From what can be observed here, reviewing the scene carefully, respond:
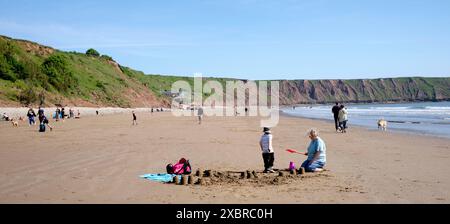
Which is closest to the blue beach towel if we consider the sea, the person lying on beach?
the person lying on beach

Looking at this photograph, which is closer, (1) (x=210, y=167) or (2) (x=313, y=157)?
(2) (x=313, y=157)

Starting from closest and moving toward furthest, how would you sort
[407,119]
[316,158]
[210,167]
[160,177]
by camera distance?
[160,177] → [316,158] → [210,167] → [407,119]

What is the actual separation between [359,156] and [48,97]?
52.3 m

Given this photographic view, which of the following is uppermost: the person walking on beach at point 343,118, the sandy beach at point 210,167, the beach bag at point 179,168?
the person walking on beach at point 343,118

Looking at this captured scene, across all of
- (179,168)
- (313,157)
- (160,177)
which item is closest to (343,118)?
(313,157)

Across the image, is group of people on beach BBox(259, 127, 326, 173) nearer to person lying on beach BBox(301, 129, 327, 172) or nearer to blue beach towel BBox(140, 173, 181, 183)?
person lying on beach BBox(301, 129, 327, 172)

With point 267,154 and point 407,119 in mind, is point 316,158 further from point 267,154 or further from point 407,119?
point 407,119

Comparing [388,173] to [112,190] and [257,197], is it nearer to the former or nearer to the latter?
[257,197]

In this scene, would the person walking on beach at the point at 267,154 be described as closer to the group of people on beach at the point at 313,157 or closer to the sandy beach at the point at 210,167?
the group of people on beach at the point at 313,157

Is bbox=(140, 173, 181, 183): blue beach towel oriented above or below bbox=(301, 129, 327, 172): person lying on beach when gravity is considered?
below

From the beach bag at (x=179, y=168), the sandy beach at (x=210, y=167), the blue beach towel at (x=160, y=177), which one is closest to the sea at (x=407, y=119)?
the sandy beach at (x=210, y=167)

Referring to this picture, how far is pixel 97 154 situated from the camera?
14.1 meters

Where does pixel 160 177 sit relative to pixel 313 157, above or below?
below
